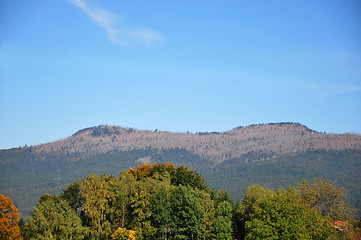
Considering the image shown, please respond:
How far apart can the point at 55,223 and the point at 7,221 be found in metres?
9.24

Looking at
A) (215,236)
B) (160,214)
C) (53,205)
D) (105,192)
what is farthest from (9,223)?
(215,236)

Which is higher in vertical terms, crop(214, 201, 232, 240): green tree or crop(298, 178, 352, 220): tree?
crop(298, 178, 352, 220): tree

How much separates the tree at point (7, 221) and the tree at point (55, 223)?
388 centimetres

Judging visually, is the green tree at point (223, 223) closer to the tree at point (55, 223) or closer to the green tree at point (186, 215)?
the green tree at point (186, 215)

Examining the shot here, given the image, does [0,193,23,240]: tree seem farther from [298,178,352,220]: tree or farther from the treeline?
[298,178,352,220]: tree

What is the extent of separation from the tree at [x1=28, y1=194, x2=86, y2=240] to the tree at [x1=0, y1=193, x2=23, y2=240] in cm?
388

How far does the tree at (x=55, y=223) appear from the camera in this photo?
79.8 metres

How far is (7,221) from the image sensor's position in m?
74.6

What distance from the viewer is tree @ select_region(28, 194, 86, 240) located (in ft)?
262

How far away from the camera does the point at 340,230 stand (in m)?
78.0

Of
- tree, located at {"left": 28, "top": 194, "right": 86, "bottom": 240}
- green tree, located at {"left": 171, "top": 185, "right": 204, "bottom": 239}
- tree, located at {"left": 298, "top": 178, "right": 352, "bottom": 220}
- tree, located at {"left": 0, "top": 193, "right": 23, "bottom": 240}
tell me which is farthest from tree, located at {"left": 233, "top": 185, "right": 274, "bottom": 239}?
tree, located at {"left": 0, "top": 193, "right": 23, "bottom": 240}

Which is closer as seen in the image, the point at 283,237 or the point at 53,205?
the point at 283,237

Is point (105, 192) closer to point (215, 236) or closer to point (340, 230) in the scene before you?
point (215, 236)

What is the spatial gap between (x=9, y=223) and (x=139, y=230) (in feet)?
77.2
